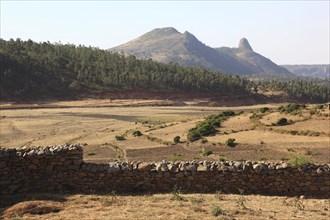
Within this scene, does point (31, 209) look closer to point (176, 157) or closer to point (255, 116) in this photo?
point (176, 157)

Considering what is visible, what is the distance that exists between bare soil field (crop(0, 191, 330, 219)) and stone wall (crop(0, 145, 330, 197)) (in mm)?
611

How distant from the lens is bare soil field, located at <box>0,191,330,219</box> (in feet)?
37.1

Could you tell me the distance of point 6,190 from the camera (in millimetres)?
14117

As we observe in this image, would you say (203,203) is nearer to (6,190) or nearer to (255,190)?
(255,190)

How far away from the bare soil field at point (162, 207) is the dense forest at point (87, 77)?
8958cm

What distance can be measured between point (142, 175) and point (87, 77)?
A: 10780 cm

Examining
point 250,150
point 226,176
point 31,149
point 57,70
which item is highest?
point 57,70

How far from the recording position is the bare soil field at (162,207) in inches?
445

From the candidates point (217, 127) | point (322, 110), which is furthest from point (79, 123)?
point (322, 110)

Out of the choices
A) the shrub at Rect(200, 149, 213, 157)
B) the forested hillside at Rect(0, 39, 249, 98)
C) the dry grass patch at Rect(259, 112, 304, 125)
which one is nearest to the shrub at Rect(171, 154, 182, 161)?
the shrub at Rect(200, 149, 213, 157)

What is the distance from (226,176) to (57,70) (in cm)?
11232

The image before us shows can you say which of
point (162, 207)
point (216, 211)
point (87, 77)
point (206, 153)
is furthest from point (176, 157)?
point (87, 77)

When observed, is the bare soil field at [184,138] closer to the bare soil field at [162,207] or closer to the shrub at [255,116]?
the shrub at [255,116]

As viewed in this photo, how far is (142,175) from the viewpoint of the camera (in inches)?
576
